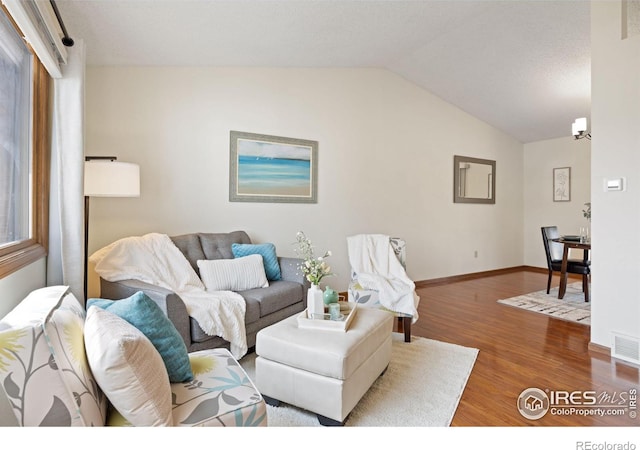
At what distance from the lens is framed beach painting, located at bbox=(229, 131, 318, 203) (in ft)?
12.2

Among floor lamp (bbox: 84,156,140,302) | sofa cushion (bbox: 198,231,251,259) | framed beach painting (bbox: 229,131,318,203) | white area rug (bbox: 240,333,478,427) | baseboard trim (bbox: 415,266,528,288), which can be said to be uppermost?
framed beach painting (bbox: 229,131,318,203)

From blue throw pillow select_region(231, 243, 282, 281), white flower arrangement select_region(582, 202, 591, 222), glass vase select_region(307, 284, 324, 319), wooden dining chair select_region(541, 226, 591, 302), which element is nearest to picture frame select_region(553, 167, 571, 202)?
white flower arrangement select_region(582, 202, 591, 222)

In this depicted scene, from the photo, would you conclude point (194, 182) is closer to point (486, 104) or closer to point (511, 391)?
point (511, 391)

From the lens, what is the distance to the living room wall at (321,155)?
320cm

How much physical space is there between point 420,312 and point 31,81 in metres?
3.71

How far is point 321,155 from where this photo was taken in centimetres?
421

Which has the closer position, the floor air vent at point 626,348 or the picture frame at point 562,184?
the floor air vent at point 626,348

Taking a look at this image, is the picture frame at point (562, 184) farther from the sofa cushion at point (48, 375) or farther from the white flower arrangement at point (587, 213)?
the sofa cushion at point (48, 375)

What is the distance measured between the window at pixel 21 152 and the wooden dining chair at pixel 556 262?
516cm

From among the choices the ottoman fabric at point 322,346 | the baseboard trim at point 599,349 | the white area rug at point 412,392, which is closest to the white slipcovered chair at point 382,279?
the white area rug at point 412,392

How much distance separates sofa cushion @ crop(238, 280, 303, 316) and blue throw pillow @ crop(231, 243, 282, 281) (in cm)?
9

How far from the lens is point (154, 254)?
2748 mm

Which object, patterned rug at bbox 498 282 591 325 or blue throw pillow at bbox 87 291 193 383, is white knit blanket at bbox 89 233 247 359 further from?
patterned rug at bbox 498 282 591 325

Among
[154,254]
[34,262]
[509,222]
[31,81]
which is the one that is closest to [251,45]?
[31,81]
